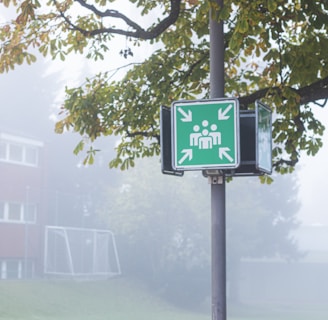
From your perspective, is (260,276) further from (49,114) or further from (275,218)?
(49,114)

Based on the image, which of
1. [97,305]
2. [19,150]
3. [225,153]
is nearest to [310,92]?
[225,153]

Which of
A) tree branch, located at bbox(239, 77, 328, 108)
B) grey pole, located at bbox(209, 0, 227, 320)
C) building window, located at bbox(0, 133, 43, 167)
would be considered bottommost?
grey pole, located at bbox(209, 0, 227, 320)

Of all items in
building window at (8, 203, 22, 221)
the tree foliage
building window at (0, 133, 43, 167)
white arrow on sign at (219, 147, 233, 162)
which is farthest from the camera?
building window at (0, 133, 43, 167)

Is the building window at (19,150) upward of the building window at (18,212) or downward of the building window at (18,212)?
upward

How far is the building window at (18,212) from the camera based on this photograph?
63.2 m

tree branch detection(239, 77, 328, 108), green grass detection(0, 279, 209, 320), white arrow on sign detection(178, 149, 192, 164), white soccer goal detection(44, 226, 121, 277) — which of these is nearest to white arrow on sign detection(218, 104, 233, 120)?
white arrow on sign detection(178, 149, 192, 164)

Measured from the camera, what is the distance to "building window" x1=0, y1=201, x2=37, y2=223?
207ft

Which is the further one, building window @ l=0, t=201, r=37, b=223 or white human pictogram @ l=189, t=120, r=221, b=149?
building window @ l=0, t=201, r=37, b=223

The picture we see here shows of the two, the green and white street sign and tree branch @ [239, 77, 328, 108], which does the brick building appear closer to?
tree branch @ [239, 77, 328, 108]

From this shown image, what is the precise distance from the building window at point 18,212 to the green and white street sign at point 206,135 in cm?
5447

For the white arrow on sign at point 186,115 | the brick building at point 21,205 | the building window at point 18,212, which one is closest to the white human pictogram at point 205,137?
the white arrow on sign at point 186,115

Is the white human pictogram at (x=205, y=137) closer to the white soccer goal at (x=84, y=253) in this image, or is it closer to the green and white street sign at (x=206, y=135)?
the green and white street sign at (x=206, y=135)

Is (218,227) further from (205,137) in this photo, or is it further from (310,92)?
(310,92)

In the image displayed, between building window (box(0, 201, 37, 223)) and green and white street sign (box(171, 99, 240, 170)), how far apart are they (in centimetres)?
5447
